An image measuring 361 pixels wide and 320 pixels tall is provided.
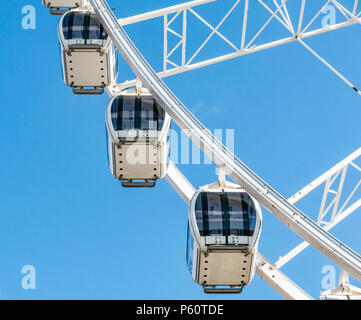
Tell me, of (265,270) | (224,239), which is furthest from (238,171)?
(265,270)

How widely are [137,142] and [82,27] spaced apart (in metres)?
3.97

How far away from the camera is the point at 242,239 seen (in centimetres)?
994

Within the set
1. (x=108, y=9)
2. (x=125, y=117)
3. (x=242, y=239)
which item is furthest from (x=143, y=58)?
(x=242, y=239)

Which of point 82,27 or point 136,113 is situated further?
point 82,27

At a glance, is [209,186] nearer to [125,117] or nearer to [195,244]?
[195,244]

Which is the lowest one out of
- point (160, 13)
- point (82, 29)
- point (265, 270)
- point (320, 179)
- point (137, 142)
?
point (265, 270)

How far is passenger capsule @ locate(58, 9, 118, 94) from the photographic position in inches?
519

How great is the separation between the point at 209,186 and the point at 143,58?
272 centimetres

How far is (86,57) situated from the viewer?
521 inches

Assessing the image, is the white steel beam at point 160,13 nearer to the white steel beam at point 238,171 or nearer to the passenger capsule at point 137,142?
the white steel beam at point 238,171

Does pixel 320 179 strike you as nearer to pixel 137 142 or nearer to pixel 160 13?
A: pixel 137 142

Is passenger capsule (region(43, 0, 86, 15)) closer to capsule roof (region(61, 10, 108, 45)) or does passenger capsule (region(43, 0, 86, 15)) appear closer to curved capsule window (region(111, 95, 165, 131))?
capsule roof (region(61, 10, 108, 45))

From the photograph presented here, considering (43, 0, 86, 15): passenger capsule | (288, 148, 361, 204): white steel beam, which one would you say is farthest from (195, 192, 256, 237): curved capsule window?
(43, 0, 86, 15): passenger capsule

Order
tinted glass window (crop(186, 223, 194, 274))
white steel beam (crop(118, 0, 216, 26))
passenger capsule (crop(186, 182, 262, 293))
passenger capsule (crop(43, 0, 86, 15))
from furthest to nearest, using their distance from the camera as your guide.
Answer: passenger capsule (crop(43, 0, 86, 15))
white steel beam (crop(118, 0, 216, 26))
tinted glass window (crop(186, 223, 194, 274))
passenger capsule (crop(186, 182, 262, 293))
